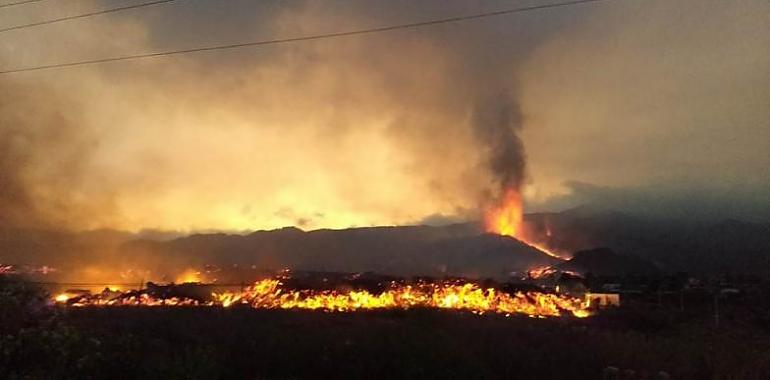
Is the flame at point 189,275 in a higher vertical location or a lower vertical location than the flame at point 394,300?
higher

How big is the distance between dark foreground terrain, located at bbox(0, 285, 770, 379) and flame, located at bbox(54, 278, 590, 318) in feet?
40.0

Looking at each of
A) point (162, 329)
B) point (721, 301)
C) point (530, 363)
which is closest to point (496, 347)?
point (530, 363)

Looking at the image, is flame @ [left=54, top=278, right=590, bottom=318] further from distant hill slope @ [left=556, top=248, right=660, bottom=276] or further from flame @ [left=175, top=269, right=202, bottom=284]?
distant hill slope @ [left=556, top=248, right=660, bottom=276]

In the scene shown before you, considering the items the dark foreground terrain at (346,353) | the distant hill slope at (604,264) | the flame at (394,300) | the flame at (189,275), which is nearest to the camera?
the dark foreground terrain at (346,353)

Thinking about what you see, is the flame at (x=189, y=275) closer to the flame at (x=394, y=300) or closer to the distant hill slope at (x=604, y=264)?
the flame at (x=394, y=300)

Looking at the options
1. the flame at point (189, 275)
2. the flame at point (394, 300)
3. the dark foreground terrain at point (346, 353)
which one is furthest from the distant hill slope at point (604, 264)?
the dark foreground terrain at point (346, 353)

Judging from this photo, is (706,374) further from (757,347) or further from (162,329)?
(162,329)

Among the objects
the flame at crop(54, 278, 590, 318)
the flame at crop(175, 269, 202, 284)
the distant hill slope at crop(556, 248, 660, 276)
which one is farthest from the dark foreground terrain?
the flame at crop(175, 269, 202, 284)

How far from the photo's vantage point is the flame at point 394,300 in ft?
Result: 107

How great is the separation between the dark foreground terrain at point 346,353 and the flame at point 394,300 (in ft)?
40.0

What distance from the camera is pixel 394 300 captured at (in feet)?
115

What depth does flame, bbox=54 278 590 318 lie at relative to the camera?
1281 inches

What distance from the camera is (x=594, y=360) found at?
47.0 ft

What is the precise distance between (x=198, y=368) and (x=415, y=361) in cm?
417
